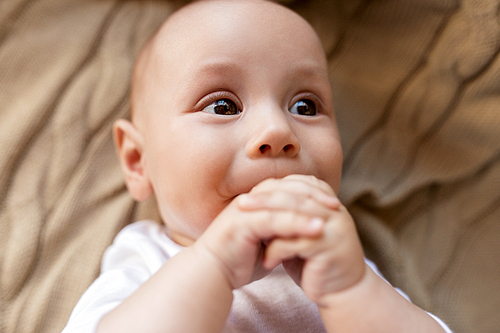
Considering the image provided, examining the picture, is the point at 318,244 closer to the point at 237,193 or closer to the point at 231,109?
the point at 237,193

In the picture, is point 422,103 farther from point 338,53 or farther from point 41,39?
point 41,39

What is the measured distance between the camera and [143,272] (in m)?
0.97

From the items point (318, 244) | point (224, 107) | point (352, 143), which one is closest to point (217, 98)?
point (224, 107)

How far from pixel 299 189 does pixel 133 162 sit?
1.82ft

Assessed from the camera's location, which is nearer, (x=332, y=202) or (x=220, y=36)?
(x=332, y=202)

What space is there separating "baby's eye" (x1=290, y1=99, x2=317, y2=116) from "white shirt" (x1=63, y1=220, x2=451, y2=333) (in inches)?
15.0

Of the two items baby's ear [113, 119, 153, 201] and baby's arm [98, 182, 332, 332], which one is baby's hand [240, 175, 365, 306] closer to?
baby's arm [98, 182, 332, 332]

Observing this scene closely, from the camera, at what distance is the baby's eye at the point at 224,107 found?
2.87ft

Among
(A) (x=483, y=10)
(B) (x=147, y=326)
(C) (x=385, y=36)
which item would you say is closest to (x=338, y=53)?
(C) (x=385, y=36)

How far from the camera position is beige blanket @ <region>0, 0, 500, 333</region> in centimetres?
113

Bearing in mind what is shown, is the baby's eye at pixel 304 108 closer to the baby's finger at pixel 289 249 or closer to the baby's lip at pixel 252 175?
the baby's lip at pixel 252 175

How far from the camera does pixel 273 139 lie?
77 centimetres

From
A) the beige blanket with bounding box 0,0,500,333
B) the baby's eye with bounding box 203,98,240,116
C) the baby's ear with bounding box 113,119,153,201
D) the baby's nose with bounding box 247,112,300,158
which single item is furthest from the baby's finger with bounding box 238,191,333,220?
the beige blanket with bounding box 0,0,500,333

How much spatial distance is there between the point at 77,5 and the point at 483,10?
117 centimetres
